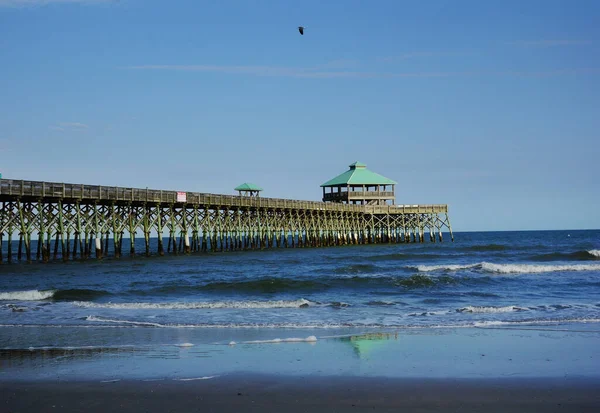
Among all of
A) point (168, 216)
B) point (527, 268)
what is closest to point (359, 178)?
point (168, 216)

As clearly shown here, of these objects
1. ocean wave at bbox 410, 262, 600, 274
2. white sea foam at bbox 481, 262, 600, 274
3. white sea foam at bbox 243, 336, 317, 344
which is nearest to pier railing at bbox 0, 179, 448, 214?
ocean wave at bbox 410, 262, 600, 274

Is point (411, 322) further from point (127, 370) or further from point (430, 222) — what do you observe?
point (430, 222)

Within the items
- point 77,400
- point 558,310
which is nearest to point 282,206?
point 558,310

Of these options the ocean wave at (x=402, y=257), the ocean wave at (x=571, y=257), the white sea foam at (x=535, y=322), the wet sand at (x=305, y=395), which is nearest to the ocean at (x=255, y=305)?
the white sea foam at (x=535, y=322)

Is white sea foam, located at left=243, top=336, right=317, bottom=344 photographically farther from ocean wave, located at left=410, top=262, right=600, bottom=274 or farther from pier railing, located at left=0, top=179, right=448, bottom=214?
pier railing, located at left=0, top=179, right=448, bottom=214

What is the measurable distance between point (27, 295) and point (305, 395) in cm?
1497

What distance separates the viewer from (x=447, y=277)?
24.4 metres

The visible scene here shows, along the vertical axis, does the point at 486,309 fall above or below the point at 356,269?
below

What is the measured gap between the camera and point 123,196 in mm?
37688

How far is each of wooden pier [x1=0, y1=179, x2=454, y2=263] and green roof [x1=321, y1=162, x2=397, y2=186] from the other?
3.53 metres

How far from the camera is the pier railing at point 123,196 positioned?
31.9 metres

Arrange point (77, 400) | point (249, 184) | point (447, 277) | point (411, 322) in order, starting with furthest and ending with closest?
1. point (249, 184)
2. point (447, 277)
3. point (411, 322)
4. point (77, 400)

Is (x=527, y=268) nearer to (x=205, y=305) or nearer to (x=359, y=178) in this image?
(x=205, y=305)

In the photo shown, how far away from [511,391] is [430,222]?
60.4 meters
